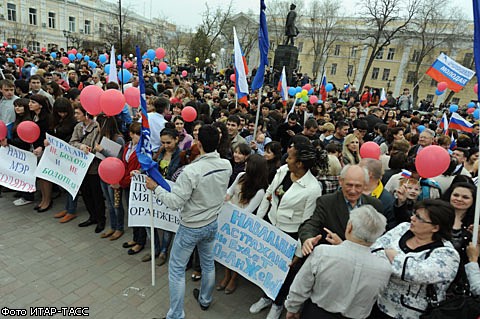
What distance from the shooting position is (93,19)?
52656 mm

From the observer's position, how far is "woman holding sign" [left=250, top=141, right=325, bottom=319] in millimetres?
2996

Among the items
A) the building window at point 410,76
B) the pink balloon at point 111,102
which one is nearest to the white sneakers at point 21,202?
the pink balloon at point 111,102

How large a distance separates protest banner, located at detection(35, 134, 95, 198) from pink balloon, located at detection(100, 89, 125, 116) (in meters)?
0.69

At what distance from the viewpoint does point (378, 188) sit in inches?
131

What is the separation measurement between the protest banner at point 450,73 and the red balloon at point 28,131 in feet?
29.0

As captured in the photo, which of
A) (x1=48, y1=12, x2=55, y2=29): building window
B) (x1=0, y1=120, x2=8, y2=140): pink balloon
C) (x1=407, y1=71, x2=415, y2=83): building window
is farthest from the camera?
(x1=48, y1=12, x2=55, y2=29): building window

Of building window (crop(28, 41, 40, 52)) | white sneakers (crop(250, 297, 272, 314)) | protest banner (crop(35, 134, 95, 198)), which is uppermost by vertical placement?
building window (crop(28, 41, 40, 52))

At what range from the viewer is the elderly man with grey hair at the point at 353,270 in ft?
6.52

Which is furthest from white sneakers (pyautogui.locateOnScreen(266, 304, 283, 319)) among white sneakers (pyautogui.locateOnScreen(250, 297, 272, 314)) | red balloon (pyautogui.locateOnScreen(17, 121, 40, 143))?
red balloon (pyautogui.locateOnScreen(17, 121, 40, 143))

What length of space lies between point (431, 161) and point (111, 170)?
11.8 feet

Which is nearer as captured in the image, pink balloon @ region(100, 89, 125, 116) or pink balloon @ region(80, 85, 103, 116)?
pink balloon @ region(100, 89, 125, 116)

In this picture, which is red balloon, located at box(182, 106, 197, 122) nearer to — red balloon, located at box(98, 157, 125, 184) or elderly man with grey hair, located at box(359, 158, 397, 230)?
red balloon, located at box(98, 157, 125, 184)

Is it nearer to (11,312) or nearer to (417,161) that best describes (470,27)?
(417,161)

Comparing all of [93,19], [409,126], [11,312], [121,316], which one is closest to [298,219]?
[121,316]
